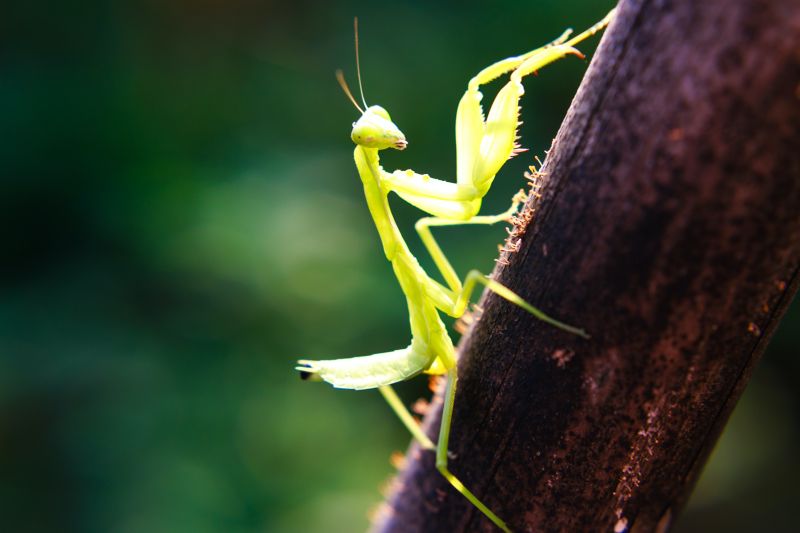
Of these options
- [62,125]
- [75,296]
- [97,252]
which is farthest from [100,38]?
[75,296]

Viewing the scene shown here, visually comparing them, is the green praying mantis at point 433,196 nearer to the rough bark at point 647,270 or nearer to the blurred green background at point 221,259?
the rough bark at point 647,270

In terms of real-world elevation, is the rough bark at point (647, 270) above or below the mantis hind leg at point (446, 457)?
above

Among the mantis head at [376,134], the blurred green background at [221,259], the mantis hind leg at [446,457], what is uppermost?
the mantis head at [376,134]

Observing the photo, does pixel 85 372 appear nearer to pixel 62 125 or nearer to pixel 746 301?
pixel 62 125

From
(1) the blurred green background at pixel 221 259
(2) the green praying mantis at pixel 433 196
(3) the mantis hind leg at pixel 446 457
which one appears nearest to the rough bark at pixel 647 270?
(3) the mantis hind leg at pixel 446 457

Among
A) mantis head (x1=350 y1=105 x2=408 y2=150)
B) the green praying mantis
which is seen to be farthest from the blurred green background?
mantis head (x1=350 y1=105 x2=408 y2=150)

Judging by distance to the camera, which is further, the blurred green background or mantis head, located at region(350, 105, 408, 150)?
the blurred green background

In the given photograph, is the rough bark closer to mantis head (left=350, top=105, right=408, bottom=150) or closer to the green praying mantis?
the green praying mantis

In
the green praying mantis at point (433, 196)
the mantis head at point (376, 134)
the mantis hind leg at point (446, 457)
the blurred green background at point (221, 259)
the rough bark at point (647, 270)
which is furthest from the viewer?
the blurred green background at point (221, 259)
